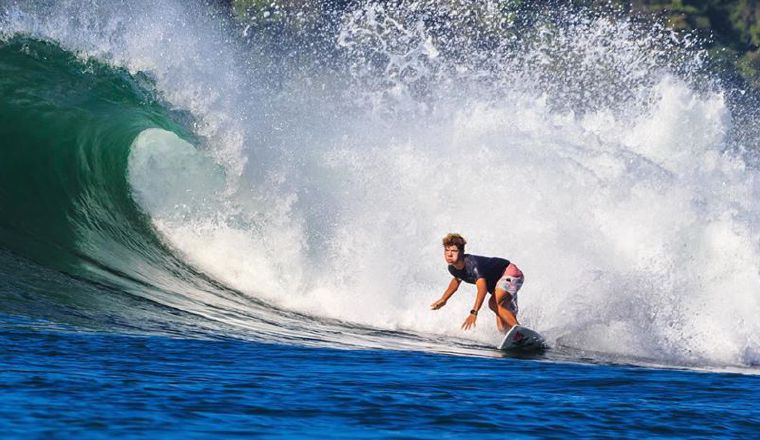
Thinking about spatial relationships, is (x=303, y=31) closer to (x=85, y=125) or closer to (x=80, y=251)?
(x=85, y=125)

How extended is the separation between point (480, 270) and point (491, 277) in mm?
118

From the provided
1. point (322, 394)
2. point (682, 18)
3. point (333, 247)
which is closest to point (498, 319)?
point (333, 247)

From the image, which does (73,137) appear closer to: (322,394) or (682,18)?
(322,394)

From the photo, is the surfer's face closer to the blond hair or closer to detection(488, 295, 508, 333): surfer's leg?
the blond hair

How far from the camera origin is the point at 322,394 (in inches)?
298

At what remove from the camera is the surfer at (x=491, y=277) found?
35.6ft

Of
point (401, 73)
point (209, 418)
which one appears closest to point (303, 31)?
point (401, 73)

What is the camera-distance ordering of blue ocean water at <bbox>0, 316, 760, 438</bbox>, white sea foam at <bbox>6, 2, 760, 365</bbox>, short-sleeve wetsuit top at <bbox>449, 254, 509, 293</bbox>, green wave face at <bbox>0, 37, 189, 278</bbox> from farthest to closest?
green wave face at <bbox>0, 37, 189, 278</bbox> < white sea foam at <bbox>6, 2, 760, 365</bbox> < short-sleeve wetsuit top at <bbox>449, 254, 509, 293</bbox> < blue ocean water at <bbox>0, 316, 760, 438</bbox>

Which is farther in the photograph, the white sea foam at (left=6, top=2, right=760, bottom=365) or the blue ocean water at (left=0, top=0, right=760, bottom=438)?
the white sea foam at (left=6, top=2, right=760, bottom=365)

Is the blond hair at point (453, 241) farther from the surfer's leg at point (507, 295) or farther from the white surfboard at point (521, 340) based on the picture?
the white surfboard at point (521, 340)

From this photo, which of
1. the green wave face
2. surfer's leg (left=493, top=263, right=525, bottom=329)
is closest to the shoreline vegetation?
the green wave face

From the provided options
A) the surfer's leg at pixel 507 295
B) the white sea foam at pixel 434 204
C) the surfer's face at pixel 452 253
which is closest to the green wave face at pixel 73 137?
the white sea foam at pixel 434 204

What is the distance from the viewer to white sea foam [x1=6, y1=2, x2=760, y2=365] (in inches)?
477

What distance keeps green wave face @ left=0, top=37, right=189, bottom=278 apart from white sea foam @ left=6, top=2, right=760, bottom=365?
28 cm
